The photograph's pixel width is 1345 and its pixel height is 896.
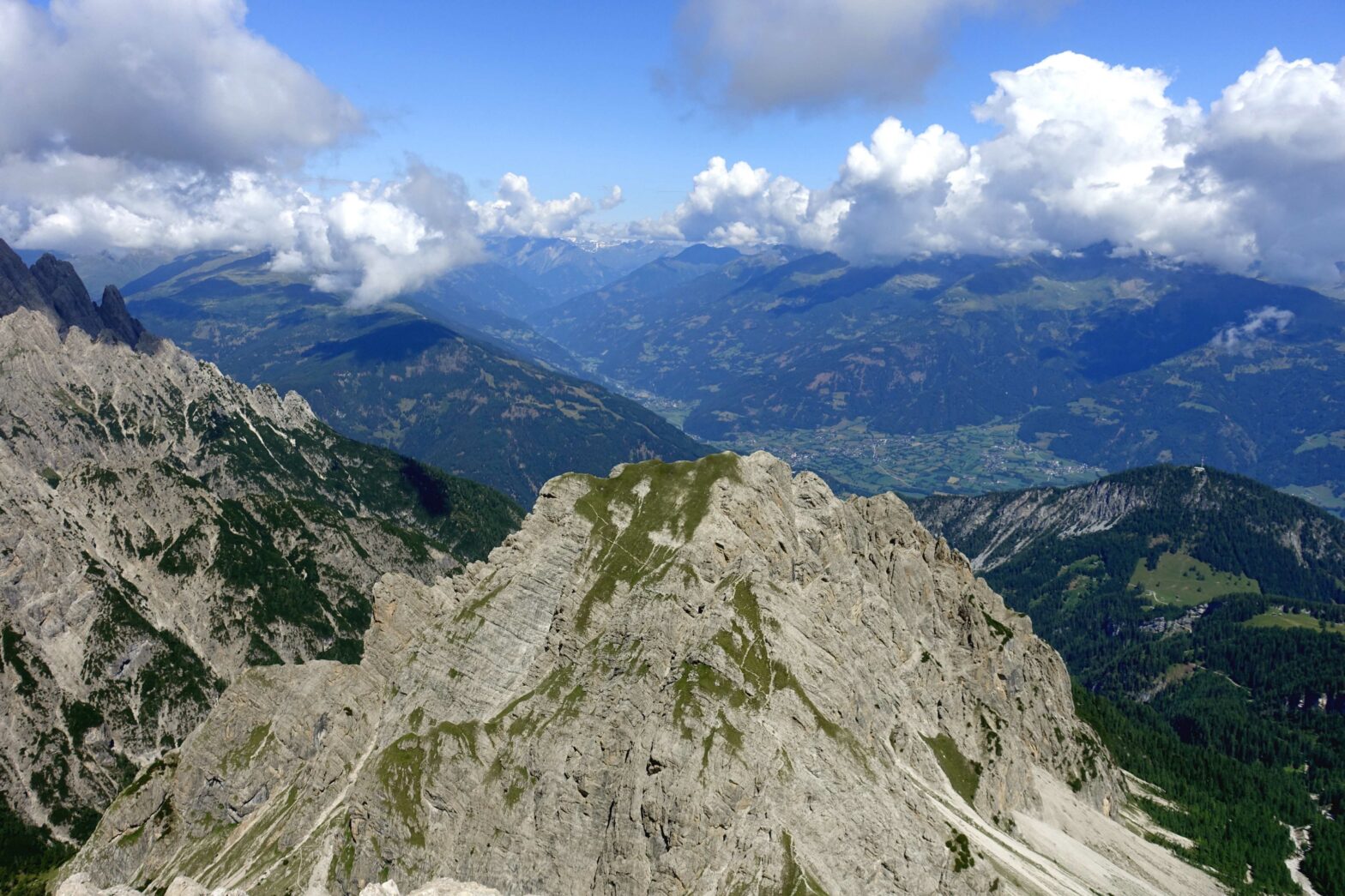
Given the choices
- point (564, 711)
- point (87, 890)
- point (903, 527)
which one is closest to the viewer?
point (87, 890)

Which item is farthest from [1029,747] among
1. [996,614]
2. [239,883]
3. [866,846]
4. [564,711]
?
[239,883]

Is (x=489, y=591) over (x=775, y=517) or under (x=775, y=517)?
under

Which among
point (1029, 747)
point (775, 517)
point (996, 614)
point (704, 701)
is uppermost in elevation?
point (775, 517)

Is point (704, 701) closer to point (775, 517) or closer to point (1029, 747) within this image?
point (775, 517)

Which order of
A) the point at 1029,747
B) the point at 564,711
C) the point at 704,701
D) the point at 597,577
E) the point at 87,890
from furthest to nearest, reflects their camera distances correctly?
the point at 1029,747 → the point at 597,577 → the point at 564,711 → the point at 704,701 → the point at 87,890

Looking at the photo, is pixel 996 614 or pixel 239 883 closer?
pixel 239 883

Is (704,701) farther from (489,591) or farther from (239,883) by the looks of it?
(239,883)
